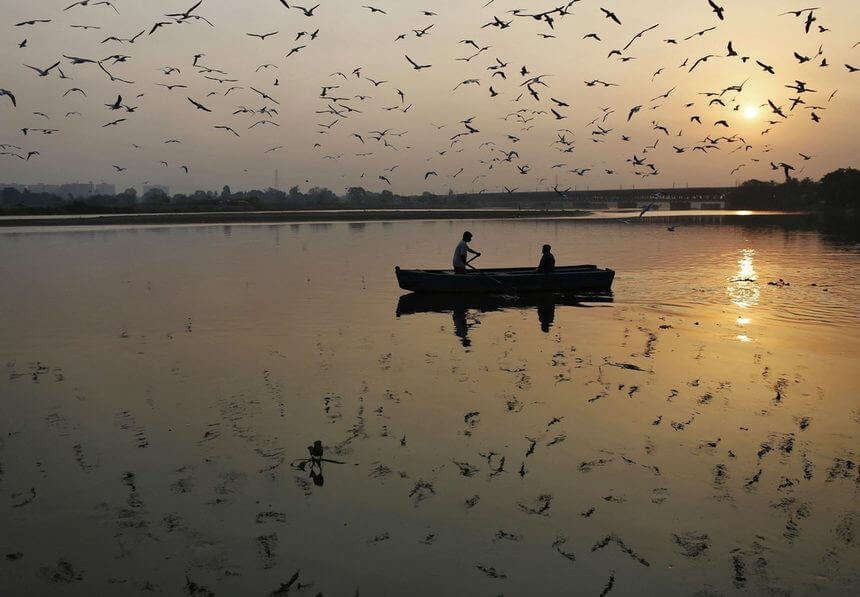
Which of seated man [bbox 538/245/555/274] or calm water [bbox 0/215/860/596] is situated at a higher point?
seated man [bbox 538/245/555/274]

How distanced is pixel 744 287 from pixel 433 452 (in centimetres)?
2579

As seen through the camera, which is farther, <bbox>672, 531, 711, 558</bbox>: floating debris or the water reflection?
the water reflection

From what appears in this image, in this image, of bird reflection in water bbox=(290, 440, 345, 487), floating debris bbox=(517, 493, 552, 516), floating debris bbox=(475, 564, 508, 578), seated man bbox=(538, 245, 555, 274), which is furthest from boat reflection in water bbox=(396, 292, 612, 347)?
floating debris bbox=(475, 564, 508, 578)

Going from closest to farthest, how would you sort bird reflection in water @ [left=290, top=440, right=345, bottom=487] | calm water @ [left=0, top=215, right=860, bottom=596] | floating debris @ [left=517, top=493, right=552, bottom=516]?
1. calm water @ [left=0, top=215, right=860, bottom=596]
2. floating debris @ [left=517, top=493, right=552, bottom=516]
3. bird reflection in water @ [left=290, top=440, right=345, bottom=487]

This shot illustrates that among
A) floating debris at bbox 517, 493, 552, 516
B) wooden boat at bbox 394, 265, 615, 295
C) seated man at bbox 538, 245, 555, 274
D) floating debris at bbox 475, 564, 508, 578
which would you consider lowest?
floating debris at bbox 475, 564, 508, 578

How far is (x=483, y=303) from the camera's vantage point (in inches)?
1038

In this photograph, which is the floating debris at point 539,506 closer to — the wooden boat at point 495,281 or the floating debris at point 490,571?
the floating debris at point 490,571

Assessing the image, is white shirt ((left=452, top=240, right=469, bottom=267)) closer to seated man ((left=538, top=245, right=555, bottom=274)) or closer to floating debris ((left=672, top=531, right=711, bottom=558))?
seated man ((left=538, top=245, right=555, bottom=274))

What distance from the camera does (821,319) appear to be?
2278cm

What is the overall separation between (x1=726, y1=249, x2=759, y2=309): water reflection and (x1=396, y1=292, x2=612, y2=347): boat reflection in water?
5.21 metres

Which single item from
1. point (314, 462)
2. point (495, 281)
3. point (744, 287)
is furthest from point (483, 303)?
point (314, 462)

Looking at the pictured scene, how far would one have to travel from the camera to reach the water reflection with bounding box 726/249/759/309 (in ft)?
89.1

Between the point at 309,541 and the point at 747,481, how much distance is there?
6.25 m

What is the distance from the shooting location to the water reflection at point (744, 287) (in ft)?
89.1
